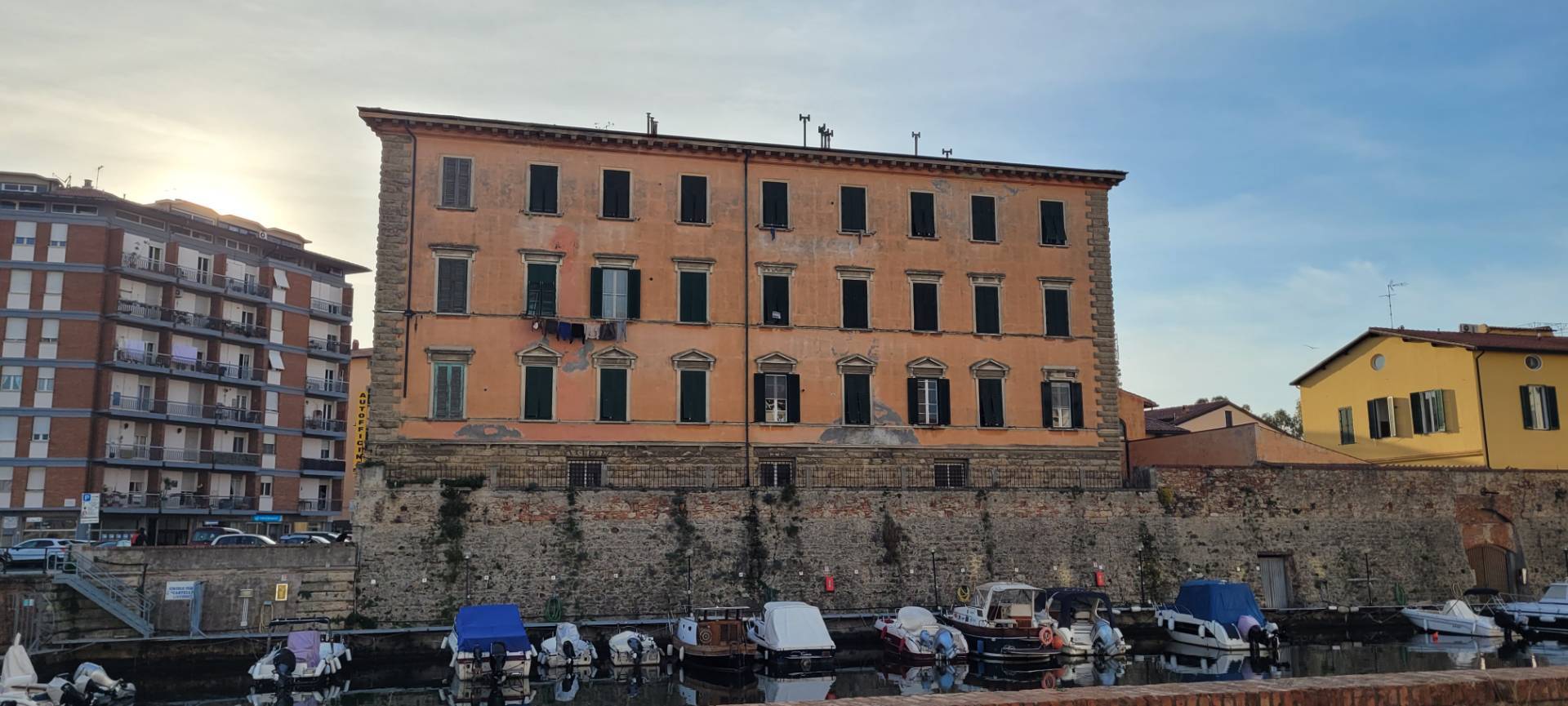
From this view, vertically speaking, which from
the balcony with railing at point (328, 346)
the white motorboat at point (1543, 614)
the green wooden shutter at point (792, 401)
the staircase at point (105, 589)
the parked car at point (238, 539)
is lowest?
the white motorboat at point (1543, 614)

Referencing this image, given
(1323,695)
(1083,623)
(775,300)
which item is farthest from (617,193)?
(1323,695)

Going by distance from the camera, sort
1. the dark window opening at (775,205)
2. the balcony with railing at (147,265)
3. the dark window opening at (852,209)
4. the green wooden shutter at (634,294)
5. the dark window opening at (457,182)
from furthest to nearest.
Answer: the balcony with railing at (147,265), the dark window opening at (852,209), the dark window opening at (775,205), the green wooden shutter at (634,294), the dark window opening at (457,182)

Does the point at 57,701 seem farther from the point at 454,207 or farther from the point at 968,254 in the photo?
the point at 968,254

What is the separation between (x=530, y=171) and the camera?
34.8 meters

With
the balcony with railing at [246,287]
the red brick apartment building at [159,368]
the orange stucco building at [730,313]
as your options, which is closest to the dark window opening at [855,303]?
the orange stucco building at [730,313]

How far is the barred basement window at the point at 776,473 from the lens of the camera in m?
35.1

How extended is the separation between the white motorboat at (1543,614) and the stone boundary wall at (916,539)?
2900 millimetres

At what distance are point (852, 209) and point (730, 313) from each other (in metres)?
5.26

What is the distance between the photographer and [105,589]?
28.4 metres

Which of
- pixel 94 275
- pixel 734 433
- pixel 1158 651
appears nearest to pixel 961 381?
pixel 734 433

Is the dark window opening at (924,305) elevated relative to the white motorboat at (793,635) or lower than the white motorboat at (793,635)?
elevated

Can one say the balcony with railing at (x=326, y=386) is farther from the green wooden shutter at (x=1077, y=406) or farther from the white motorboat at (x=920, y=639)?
the white motorboat at (x=920, y=639)

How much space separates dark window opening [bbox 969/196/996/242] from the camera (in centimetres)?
3806

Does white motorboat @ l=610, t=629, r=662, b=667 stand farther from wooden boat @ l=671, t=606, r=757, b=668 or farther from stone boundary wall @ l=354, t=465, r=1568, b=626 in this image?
stone boundary wall @ l=354, t=465, r=1568, b=626
